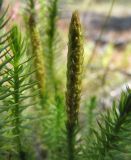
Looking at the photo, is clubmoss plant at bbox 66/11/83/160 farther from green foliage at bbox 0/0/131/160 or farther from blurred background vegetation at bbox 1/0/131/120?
blurred background vegetation at bbox 1/0/131/120

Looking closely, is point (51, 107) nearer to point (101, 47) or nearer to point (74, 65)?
point (74, 65)

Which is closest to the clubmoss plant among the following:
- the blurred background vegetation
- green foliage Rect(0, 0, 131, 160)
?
green foliage Rect(0, 0, 131, 160)

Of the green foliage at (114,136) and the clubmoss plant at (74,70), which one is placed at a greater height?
the clubmoss plant at (74,70)

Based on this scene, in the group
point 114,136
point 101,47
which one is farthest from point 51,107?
point 101,47

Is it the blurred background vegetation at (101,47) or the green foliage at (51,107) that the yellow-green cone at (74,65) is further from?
the blurred background vegetation at (101,47)

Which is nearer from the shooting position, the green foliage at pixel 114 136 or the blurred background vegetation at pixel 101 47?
the green foliage at pixel 114 136

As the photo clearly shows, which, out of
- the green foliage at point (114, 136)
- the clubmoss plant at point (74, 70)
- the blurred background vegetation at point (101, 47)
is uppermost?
the blurred background vegetation at point (101, 47)

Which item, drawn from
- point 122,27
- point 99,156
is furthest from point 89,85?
point 122,27

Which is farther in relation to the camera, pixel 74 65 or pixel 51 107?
pixel 51 107

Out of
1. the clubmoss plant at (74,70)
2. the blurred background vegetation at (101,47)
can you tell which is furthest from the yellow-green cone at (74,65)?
the blurred background vegetation at (101,47)
